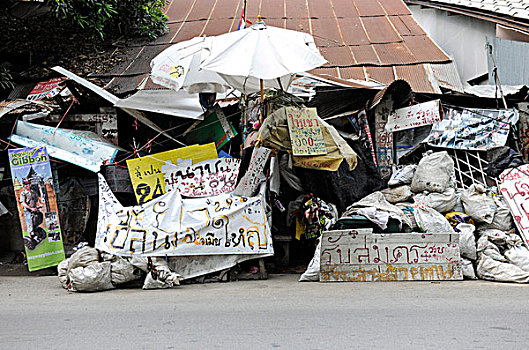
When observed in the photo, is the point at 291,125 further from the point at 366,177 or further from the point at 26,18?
the point at 26,18

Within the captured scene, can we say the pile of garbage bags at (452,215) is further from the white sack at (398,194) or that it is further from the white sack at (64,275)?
the white sack at (64,275)

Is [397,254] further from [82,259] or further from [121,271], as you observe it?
[82,259]

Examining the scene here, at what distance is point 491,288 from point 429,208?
1.52 metres

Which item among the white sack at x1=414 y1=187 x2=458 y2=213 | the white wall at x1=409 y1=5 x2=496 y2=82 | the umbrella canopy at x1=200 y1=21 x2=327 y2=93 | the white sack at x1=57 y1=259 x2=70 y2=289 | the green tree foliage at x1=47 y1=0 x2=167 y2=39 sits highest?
the green tree foliage at x1=47 y1=0 x2=167 y2=39

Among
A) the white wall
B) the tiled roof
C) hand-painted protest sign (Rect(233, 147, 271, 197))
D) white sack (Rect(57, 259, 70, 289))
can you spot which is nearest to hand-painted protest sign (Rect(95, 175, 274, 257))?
hand-painted protest sign (Rect(233, 147, 271, 197))

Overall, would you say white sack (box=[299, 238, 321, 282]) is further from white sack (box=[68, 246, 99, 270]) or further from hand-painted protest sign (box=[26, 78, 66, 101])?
hand-painted protest sign (box=[26, 78, 66, 101])

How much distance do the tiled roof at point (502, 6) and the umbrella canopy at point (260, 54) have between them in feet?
17.8

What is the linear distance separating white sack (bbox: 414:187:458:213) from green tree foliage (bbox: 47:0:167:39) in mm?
7150

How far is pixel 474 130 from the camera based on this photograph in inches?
374

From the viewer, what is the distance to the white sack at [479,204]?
771 centimetres

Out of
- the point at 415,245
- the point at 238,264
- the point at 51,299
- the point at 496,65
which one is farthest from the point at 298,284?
the point at 496,65

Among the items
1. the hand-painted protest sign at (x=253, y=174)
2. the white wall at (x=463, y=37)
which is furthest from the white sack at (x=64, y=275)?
the white wall at (x=463, y=37)

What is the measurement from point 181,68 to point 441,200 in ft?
13.9

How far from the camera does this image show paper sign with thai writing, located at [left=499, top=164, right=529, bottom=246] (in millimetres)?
7695
